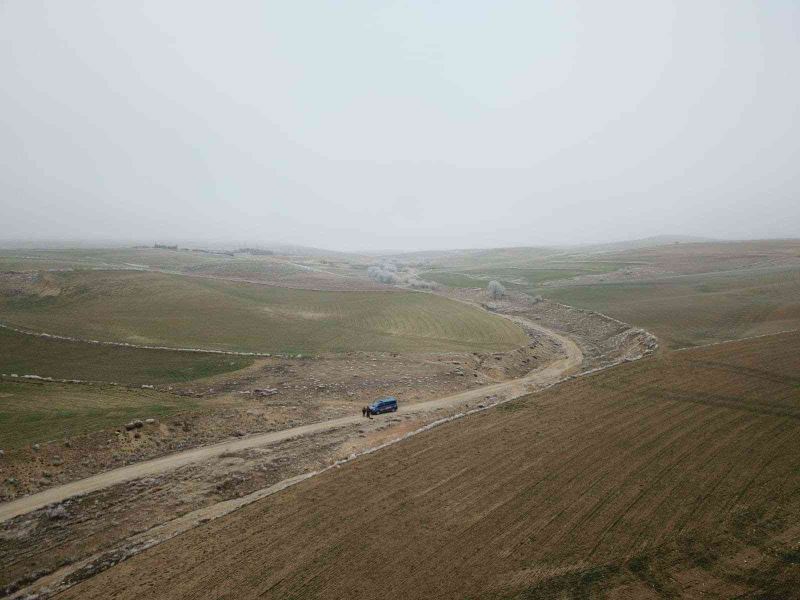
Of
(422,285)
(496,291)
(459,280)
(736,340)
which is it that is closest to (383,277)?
(422,285)

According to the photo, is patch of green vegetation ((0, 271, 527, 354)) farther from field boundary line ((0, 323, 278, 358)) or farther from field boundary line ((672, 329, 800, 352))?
field boundary line ((672, 329, 800, 352))

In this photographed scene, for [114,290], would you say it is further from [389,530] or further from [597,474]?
[597,474]

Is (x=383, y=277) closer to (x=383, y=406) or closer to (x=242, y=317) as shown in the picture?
(x=242, y=317)

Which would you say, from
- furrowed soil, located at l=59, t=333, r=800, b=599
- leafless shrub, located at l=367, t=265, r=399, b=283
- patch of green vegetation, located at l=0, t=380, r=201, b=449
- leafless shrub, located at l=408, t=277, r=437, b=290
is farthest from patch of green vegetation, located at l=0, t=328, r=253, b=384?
leafless shrub, located at l=367, t=265, r=399, b=283

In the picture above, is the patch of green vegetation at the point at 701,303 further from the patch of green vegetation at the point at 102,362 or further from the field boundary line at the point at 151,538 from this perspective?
the patch of green vegetation at the point at 102,362

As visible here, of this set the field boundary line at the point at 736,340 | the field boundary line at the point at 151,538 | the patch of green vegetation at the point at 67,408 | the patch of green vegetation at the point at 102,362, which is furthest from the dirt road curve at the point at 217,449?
the patch of green vegetation at the point at 102,362
